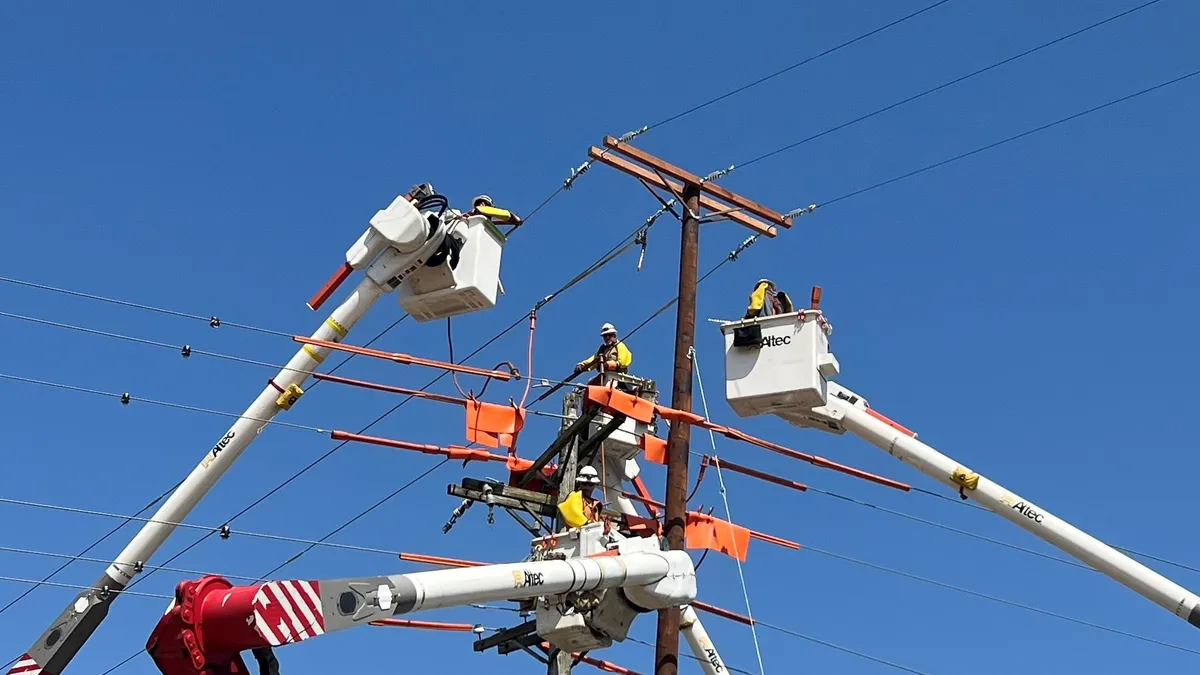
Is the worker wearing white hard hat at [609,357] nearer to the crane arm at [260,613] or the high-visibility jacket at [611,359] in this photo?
the high-visibility jacket at [611,359]

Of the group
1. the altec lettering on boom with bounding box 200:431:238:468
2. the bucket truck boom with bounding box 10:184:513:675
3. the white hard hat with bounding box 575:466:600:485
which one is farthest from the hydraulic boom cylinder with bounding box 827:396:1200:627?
the altec lettering on boom with bounding box 200:431:238:468

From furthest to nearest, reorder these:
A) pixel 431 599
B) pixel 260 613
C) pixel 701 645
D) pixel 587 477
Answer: pixel 701 645
pixel 587 477
pixel 431 599
pixel 260 613

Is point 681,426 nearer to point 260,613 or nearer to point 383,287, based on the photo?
point 383,287

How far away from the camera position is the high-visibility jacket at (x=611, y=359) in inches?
637

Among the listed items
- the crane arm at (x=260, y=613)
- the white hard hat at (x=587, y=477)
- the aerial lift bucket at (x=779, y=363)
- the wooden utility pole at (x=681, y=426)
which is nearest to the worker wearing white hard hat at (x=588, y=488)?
the white hard hat at (x=587, y=477)

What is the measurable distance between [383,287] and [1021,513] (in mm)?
6341

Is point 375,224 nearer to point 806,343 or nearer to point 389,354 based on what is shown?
point 389,354

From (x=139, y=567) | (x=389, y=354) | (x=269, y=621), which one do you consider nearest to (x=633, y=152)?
(x=389, y=354)

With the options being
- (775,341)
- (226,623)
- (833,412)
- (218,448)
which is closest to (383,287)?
(218,448)

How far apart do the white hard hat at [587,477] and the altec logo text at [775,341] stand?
2.32m

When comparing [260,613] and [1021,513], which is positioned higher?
[1021,513]

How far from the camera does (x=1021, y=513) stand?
14727 millimetres

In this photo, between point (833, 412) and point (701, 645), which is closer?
point (833, 412)

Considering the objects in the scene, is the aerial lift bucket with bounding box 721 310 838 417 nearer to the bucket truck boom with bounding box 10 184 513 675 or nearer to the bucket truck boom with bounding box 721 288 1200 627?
the bucket truck boom with bounding box 721 288 1200 627
